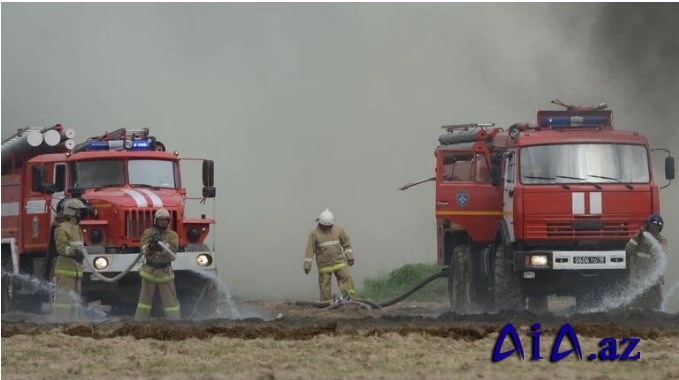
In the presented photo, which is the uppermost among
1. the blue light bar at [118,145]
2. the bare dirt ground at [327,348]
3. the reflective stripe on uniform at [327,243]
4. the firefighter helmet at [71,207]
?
the blue light bar at [118,145]

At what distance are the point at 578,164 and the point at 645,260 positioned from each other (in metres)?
1.57

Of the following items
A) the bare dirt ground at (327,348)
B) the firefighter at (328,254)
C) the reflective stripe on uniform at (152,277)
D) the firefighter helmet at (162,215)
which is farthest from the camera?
the firefighter at (328,254)

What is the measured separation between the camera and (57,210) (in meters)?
22.2

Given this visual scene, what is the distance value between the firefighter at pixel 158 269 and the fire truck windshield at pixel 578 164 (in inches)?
191

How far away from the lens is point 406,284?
1102 inches

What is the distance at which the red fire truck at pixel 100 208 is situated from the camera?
71.3 ft

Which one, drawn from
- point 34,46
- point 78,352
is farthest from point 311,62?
point 78,352

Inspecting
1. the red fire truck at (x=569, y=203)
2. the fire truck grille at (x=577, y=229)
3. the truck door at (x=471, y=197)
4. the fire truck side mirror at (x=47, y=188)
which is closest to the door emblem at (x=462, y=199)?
the truck door at (x=471, y=197)

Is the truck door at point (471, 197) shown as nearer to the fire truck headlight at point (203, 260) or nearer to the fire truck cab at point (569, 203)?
the fire truck cab at point (569, 203)

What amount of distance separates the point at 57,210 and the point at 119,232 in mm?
1121

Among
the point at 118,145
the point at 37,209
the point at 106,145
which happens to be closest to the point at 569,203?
the point at 118,145

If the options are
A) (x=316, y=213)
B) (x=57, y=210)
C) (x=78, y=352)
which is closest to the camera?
(x=78, y=352)

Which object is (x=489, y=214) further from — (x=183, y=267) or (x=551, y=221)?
(x=183, y=267)

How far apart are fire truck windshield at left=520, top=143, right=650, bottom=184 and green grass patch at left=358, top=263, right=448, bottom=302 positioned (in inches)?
270
